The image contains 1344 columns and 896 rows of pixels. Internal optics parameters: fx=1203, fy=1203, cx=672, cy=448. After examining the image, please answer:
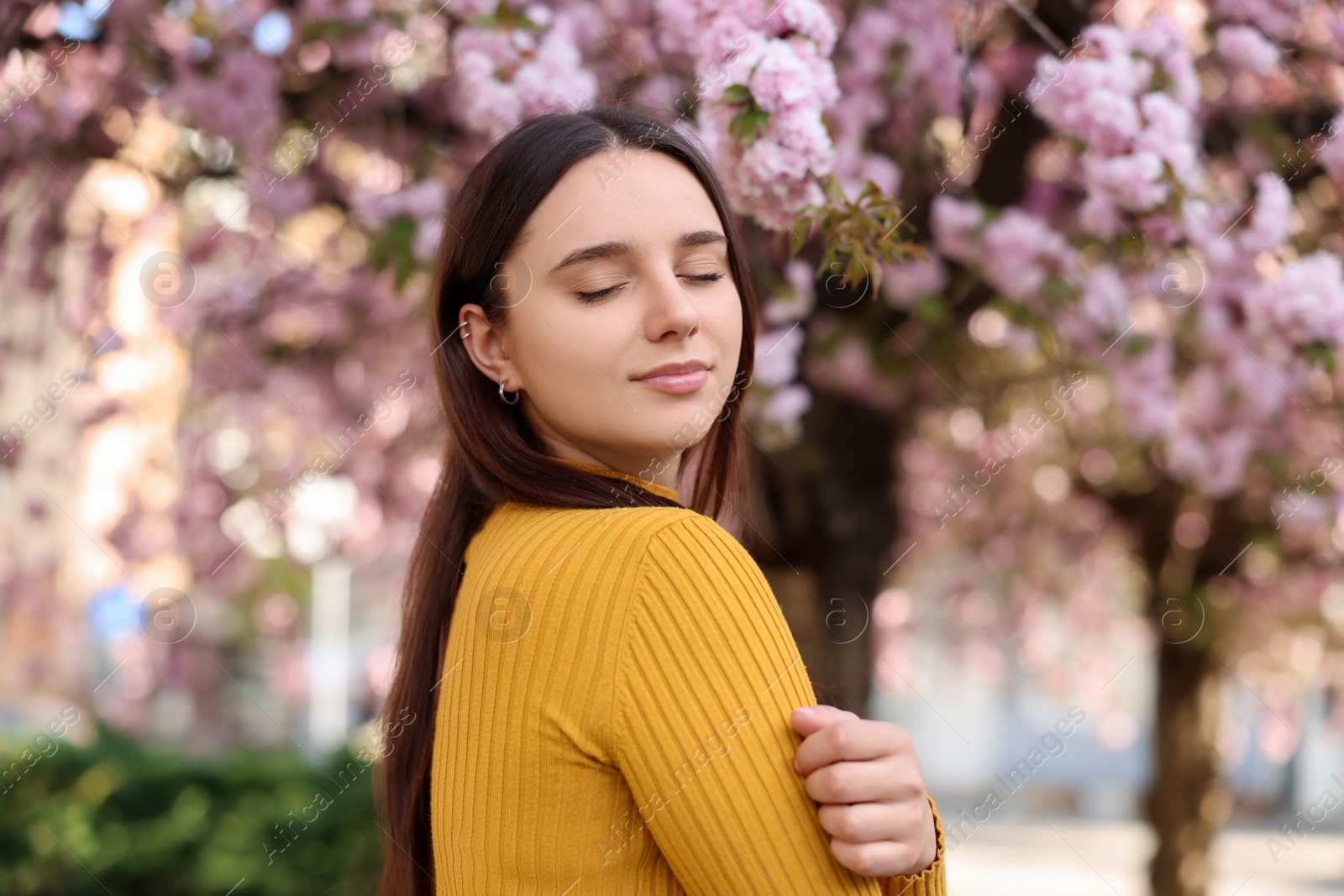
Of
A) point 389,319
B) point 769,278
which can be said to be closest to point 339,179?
point 389,319

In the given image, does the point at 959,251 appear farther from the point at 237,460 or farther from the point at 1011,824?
the point at 1011,824

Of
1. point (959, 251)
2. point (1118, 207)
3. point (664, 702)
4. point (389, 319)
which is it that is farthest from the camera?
point (389, 319)

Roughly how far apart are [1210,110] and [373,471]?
149 inches

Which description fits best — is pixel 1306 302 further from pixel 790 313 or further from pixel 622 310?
pixel 622 310

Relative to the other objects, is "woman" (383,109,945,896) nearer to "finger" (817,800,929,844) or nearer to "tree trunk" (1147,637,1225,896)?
"finger" (817,800,929,844)

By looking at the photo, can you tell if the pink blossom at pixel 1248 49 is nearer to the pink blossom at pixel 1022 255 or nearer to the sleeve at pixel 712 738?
the pink blossom at pixel 1022 255

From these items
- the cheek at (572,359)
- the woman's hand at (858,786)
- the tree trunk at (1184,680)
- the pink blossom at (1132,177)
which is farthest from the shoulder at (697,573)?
the tree trunk at (1184,680)

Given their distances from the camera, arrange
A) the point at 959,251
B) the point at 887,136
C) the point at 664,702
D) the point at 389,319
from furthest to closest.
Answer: the point at 389,319 < the point at 887,136 < the point at 959,251 < the point at 664,702

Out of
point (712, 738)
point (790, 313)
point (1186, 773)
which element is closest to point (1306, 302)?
point (790, 313)

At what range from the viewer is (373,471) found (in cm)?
560

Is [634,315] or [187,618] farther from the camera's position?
[187,618]

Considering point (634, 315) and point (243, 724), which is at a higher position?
point (634, 315)

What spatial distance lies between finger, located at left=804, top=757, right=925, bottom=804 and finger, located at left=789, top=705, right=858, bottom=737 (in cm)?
3

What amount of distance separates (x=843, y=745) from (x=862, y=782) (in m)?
0.04
